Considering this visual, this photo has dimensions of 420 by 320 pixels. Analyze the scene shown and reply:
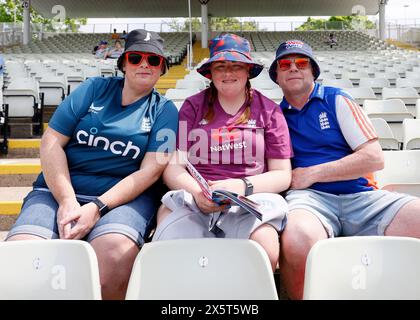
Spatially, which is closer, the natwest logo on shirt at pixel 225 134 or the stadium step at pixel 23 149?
the natwest logo on shirt at pixel 225 134

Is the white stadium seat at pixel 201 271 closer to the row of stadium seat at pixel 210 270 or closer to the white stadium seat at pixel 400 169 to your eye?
the row of stadium seat at pixel 210 270

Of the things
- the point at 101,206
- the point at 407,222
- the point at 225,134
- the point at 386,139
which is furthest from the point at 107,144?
the point at 386,139

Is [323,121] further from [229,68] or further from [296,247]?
[296,247]

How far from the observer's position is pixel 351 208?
2.26 meters

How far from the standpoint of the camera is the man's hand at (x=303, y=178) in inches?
91.1

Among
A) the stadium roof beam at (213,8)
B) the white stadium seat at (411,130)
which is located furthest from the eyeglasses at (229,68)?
the stadium roof beam at (213,8)

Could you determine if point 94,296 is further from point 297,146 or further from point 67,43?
point 67,43

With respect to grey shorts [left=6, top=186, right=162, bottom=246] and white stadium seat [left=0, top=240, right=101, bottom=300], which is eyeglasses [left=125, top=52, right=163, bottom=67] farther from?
white stadium seat [left=0, top=240, right=101, bottom=300]

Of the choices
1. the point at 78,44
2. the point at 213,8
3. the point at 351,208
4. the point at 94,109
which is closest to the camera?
the point at 351,208

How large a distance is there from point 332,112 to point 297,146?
27cm

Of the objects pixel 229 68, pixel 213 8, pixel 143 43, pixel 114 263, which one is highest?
pixel 213 8

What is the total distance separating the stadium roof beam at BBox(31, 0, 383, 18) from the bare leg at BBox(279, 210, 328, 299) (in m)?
25.8

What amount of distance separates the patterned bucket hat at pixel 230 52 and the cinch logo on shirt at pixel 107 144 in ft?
1.90

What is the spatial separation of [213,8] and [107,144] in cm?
2708
